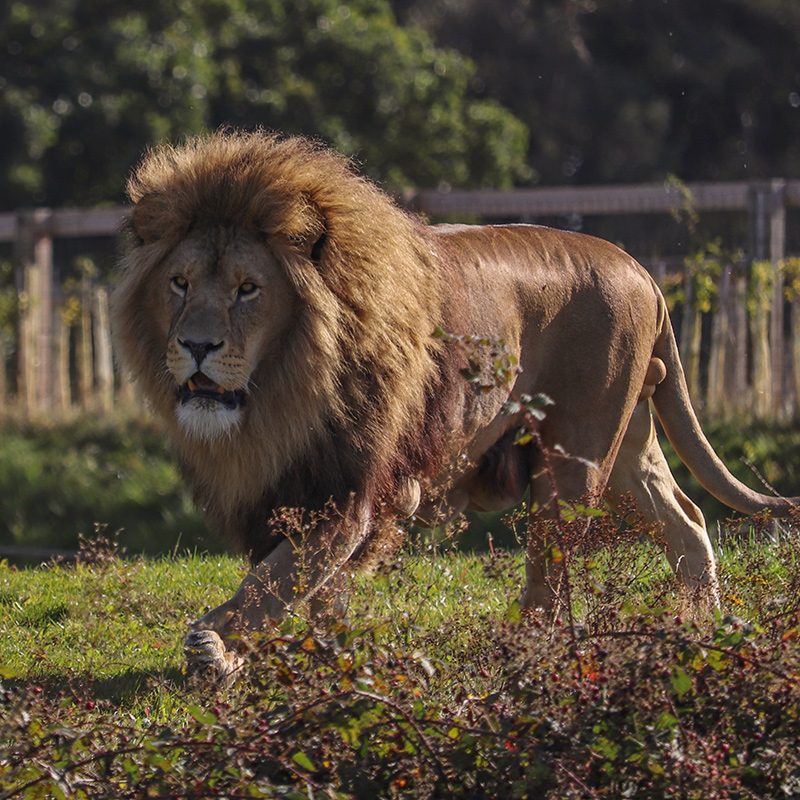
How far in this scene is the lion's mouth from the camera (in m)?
4.54

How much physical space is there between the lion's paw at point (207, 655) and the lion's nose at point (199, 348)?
0.77m

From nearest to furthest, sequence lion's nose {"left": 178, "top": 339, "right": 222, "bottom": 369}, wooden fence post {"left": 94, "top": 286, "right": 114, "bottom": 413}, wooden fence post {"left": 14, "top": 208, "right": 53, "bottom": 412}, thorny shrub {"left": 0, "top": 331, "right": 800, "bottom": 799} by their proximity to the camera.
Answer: thorny shrub {"left": 0, "top": 331, "right": 800, "bottom": 799}
lion's nose {"left": 178, "top": 339, "right": 222, "bottom": 369}
wooden fence post {"left": 94, "top": 286, "right": 114, "bottom": 413}
wooden fence post {"left": 14, "top": 208, "right": 53, "bottom": 412}

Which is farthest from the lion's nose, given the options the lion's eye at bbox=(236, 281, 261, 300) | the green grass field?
the green grass field

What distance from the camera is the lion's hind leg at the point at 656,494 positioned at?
223 inches

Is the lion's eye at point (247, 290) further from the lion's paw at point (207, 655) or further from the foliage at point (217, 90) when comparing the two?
the foliage at point (217, 90)

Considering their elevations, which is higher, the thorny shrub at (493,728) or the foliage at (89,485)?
the thorny shrub at (493,728)

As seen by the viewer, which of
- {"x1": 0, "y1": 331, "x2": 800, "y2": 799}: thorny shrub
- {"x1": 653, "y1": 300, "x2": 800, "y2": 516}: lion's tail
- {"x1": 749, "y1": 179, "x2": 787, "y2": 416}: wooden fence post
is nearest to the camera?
{"x1": 0, "y1": 331, "x2": 800, "y2": 799}: thorny shrub

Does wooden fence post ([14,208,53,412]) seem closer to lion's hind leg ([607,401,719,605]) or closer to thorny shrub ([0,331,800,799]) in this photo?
lion's hind leg ([607,401,719,605])

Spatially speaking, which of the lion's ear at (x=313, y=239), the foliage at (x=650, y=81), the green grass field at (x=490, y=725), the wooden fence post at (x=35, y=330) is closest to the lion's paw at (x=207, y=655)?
the green grass field at (x=490, y=725)

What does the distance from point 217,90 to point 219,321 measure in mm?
17253

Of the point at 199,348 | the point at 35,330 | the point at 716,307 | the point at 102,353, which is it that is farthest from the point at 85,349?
the point at 199,348

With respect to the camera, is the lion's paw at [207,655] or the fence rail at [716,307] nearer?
the lion's paw at [207,655]

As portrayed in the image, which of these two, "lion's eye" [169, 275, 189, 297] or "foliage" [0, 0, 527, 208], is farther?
"foliage" [0, 0, 527, 208]

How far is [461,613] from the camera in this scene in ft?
14.4
